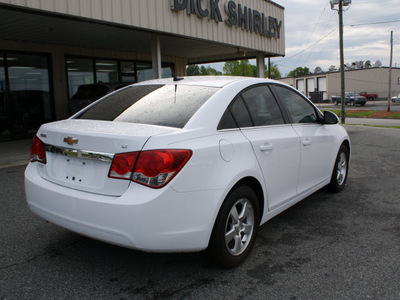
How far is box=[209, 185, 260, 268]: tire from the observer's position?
105 inches

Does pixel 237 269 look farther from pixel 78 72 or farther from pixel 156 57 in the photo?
pixel 78 72

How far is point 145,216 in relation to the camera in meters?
2.30

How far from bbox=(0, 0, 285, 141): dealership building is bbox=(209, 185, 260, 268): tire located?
6.07 metres

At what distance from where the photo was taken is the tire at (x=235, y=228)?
2.66 meters

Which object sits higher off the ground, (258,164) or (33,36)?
(33,36)

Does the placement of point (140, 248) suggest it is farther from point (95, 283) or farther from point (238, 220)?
point (238, 220)

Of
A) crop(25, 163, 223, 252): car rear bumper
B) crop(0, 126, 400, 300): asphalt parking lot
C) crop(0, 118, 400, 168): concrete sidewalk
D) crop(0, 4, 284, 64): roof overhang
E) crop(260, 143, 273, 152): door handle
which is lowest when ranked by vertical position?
crop(0, 126, 400, 300): asphalt parking lot

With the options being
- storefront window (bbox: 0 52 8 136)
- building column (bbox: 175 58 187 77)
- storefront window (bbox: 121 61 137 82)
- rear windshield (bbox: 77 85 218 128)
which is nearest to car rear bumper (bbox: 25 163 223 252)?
rear windshield (bbox: 77 85 218 128)

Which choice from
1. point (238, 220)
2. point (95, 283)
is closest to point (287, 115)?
point (238, 220)

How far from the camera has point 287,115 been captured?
12.4 ft

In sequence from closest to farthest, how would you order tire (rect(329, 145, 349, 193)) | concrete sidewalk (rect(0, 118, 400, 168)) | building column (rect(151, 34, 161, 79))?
tire (rect(329, 145, 349, 193)) < concrete sidewalk (rect(0, 118, 400, 168)) < building column (rect(151, 34, 161, 79))

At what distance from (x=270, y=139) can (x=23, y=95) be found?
1102 centimetres

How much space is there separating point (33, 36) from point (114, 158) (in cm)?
1039

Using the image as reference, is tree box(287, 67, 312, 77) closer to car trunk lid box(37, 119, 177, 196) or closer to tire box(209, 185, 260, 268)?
tire box(209, 185, 260, 268)
